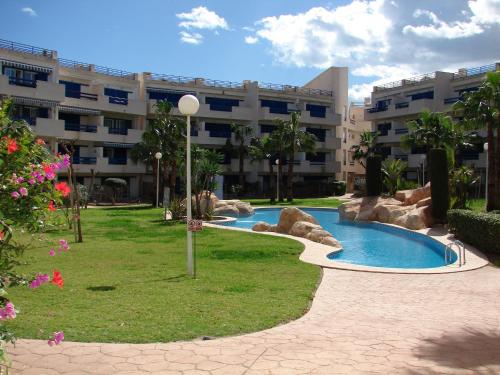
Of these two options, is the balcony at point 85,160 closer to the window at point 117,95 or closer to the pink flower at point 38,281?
the window at point 117,95

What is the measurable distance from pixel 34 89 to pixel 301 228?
2776 cm

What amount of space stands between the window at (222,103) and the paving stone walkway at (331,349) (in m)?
44.8

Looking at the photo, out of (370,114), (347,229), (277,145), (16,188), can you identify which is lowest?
(347,229)

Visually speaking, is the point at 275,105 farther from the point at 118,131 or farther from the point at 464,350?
the point at 464,350

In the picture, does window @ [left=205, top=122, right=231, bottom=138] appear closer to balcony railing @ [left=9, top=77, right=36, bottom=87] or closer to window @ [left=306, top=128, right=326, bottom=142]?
window @ [left=306, top=128, right=326, bottom=142]

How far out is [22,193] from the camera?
4.14 meters

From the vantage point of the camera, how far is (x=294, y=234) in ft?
62.2

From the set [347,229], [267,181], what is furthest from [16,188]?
[267,181]

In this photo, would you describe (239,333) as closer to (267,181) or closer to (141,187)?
(141,187)

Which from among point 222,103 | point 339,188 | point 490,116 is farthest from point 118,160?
point 490,116

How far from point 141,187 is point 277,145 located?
14050mm

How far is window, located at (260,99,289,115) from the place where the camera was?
54.9 m

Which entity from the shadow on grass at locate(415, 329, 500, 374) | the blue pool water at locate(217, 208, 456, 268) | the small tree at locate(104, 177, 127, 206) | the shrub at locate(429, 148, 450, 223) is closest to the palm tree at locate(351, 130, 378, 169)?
the blue pool water at locate(217, 208, 456, 268)

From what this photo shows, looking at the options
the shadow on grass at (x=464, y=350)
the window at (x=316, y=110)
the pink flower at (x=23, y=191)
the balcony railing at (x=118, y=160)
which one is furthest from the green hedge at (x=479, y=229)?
the window at (x=316, y=110)
